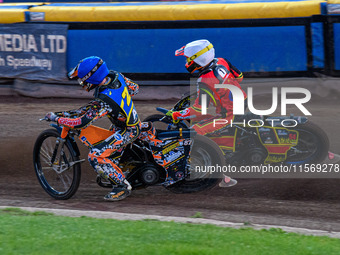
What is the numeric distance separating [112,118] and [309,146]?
2.96 meters

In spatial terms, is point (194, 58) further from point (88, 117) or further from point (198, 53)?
point (88, 117)

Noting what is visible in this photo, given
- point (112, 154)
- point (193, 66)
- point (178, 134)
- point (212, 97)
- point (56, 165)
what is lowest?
point (56, 165)

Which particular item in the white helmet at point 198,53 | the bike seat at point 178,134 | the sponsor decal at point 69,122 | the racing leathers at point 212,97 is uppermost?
the white helmet at point 198,53

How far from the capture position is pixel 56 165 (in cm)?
758


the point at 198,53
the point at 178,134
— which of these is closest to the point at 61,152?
the point at 178,134

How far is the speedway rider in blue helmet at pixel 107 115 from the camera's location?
7.10 metres

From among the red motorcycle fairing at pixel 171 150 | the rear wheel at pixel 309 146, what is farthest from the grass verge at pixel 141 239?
the rear wheel at pixel 309 146

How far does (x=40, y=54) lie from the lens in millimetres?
13281

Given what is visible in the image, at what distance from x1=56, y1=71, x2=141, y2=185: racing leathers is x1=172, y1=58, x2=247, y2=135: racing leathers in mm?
750

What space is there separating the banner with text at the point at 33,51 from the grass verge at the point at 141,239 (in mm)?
7494

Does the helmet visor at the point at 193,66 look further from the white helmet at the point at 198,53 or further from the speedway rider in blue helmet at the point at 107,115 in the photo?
the speedway rider in blue helmet at the point at 107,115

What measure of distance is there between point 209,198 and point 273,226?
5.10ft

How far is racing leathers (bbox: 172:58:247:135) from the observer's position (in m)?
7.73

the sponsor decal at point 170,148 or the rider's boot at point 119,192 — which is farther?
the sponsor decal at point 170,148
